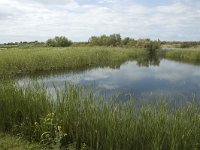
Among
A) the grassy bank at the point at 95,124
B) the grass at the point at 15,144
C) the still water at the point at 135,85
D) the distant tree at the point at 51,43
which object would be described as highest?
the distant tree at the point at 51,43

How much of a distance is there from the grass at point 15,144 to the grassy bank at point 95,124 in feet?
0.71

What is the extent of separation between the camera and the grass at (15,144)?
5.10 meters

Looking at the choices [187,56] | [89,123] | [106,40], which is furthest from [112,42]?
[89,123]

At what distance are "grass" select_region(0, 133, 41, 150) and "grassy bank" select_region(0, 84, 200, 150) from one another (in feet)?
0.71

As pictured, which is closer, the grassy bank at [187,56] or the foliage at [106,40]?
the grassy bank at [187,56]

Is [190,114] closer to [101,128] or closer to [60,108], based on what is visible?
[101,128]

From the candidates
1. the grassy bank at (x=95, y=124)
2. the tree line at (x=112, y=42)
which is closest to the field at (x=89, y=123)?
the grassy bank at (x=95, y=124)

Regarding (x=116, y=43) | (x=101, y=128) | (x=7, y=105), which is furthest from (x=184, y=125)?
(x=116, y=43)

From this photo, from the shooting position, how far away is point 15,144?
5.26m

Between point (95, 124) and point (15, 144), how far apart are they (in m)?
1.61

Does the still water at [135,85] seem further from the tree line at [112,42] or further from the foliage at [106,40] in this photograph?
the foliage at [106,40]

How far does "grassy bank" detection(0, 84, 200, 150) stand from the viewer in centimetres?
492

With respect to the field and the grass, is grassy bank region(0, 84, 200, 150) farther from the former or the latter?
the grass

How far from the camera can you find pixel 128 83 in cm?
1534
